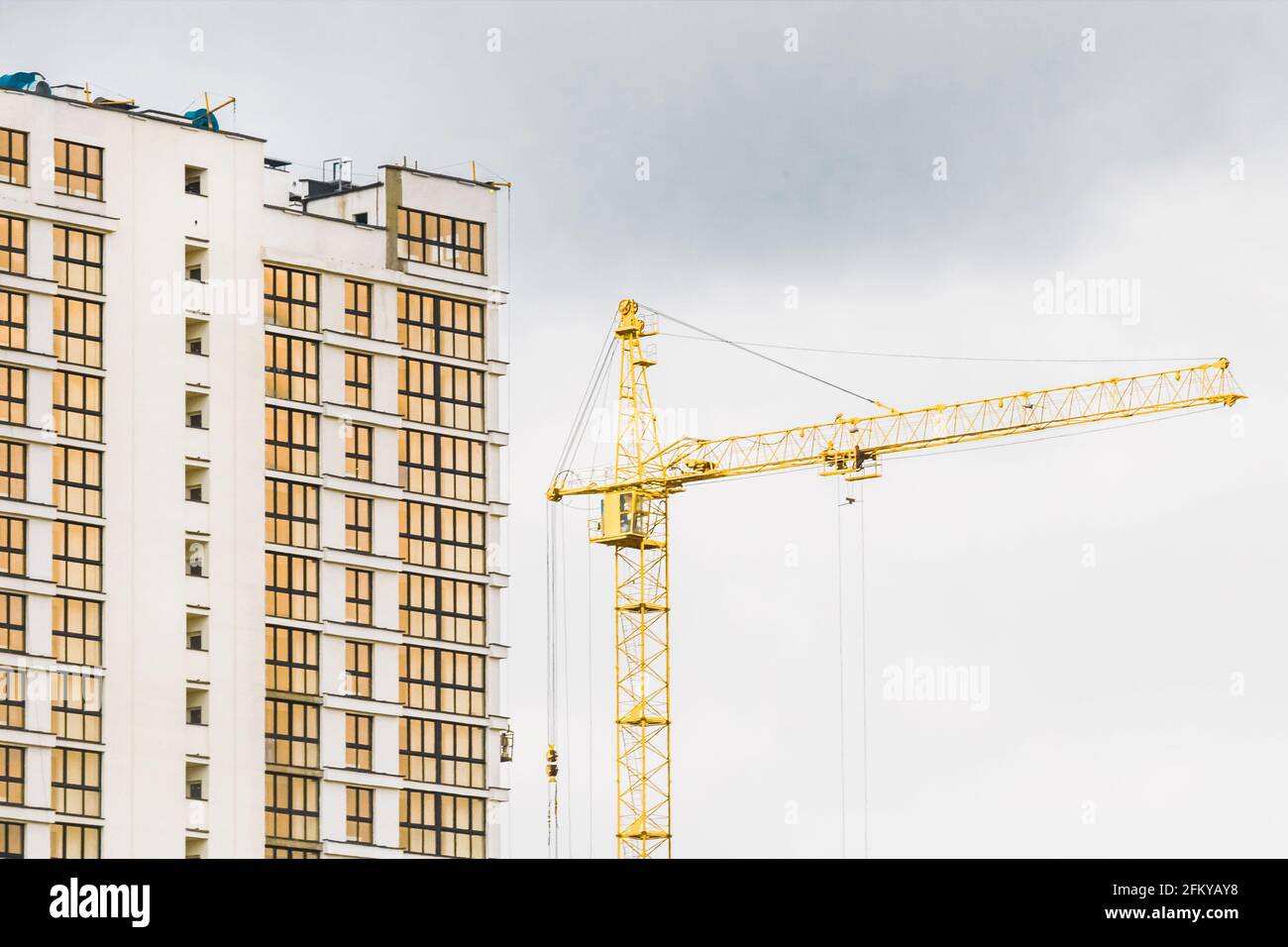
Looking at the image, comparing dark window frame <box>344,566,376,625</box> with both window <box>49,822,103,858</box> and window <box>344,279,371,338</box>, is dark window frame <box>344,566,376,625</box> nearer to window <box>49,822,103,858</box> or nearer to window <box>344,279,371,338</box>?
window <box>344,279,371,338</box>

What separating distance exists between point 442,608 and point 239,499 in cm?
1467

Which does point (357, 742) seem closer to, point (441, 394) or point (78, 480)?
point (441, 394)

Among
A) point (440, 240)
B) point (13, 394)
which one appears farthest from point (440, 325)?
point (13, 394)

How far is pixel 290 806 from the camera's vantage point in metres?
166

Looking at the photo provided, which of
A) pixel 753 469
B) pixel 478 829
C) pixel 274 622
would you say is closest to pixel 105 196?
pixel 274 622

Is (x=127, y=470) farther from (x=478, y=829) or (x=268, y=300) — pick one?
(x=478, y=829)

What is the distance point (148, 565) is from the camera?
526 feet

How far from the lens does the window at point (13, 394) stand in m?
158

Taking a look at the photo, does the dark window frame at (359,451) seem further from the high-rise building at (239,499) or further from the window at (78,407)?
the window at (78,407)

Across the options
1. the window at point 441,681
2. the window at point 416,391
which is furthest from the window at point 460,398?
the window at point 441,681

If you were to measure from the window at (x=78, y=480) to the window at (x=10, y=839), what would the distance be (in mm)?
14611

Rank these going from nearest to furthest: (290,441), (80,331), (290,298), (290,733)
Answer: (80,331) → (290,733) → (290,441) → (290,298)
